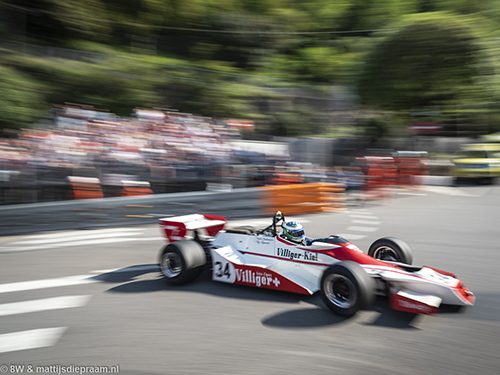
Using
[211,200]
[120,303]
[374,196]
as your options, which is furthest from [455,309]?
[374,196]

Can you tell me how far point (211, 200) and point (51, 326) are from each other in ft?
18.2

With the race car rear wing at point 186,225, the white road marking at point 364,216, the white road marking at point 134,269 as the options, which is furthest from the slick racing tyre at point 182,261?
the white road marking at point 364,216

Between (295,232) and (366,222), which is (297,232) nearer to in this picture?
(295,232)

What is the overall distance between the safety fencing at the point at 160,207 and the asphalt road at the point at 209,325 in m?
1.49

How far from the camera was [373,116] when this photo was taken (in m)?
20.9

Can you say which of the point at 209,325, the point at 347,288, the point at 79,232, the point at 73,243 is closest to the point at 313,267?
the point at 347,288

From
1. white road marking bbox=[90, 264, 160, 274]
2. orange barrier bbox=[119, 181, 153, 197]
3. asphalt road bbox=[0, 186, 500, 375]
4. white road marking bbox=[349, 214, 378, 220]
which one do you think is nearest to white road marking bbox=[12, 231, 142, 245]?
asphalt road bbox=[0, 186, 500, 375]

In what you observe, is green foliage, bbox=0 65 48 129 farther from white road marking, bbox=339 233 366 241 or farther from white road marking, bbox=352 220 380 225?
white road marking, bbox=339 233 366 241

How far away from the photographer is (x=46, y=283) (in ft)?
21.4

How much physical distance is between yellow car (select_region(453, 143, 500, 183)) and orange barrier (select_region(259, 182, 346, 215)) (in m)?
5.77

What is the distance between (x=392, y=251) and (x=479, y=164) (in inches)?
410

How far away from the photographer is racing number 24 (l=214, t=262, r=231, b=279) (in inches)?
237

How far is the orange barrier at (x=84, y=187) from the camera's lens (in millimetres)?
10109

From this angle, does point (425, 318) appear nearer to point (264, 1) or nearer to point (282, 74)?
point (282, 74)
